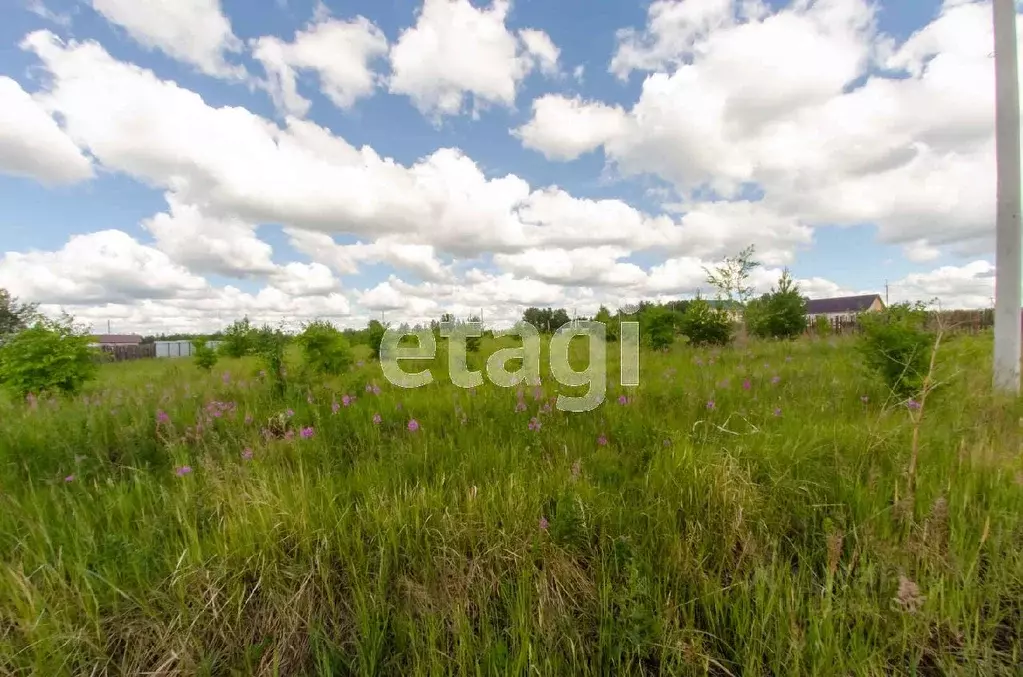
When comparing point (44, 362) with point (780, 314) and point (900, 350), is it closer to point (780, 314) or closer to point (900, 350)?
point (900, 350)

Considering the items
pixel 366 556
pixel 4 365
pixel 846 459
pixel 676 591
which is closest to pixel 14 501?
pixel 366 556

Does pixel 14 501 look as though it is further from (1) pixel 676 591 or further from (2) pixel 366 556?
(1) pixel 676 591

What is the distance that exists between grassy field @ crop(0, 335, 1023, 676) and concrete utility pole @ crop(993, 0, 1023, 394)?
3.24 meters

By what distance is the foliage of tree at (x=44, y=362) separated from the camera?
6621mm

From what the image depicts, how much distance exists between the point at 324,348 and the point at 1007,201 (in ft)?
33.7

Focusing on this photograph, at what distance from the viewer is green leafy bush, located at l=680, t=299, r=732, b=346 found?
1398 cm

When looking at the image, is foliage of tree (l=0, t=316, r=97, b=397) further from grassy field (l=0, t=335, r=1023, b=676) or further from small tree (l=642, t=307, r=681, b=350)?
small tree (l=642, t=307, r=681, b=350)

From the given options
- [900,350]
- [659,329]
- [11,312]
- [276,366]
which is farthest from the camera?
[11,312]

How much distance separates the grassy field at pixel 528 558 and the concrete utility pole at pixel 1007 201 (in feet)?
10.6

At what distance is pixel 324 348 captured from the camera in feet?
26.0

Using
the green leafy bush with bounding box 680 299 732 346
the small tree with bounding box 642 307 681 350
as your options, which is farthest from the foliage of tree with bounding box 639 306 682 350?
the green leafy bush with bounding box 680 299 732 346

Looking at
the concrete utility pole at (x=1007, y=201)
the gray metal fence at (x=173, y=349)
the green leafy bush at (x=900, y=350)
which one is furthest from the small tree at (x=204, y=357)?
the gray metal fence at (x=173, y=349)

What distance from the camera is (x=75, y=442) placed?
307 cm

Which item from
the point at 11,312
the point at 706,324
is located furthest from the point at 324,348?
the point at 11,312
